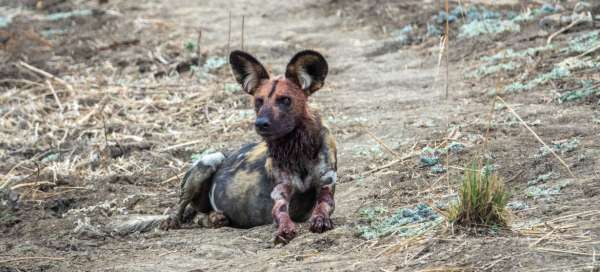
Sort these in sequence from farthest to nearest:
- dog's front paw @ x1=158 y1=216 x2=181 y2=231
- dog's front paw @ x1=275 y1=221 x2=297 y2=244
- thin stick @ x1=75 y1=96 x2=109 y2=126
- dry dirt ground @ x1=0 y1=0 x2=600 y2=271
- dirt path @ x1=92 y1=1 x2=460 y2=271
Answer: thin stick @ x1=75 y1=96 x2=109 y2=126, dog's front paw @ x1=158 y1=216 x2=181 y2=231, dog's front paw @ x1=275 y1=221 x2=297 y2=244, dirt path @ x1=92 y1=1 x2=460 y2=271, dry dirt ground @ x1=0 y1=0 x2=600 y2=271

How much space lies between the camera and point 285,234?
198 inches

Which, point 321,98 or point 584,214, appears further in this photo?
point 321,98

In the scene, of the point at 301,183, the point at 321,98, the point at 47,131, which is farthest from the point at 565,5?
the point at 301,183

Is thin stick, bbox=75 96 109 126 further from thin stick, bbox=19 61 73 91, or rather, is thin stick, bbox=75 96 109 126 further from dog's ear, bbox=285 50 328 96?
dog's ear, bbox=285 50 328 96

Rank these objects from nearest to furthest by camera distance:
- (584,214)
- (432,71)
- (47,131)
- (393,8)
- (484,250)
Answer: (484,250) < (584,214) < (47,131) < (432,71) < (393,8)

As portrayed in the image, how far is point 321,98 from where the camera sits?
9.62 meters

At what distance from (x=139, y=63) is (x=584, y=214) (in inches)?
313

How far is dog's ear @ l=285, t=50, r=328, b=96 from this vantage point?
5.45m

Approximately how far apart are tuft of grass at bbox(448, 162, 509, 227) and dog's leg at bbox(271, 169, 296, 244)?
977 mm

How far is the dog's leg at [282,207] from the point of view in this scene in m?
5.03

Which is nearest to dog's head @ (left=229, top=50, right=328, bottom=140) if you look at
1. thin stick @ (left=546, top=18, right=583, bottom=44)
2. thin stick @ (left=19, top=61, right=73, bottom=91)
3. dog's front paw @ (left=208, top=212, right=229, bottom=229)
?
dog's front paw @ (left=208, top=212, right=229, bottom=229)

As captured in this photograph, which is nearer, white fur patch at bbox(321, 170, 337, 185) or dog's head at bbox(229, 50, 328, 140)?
dog's head at bbox(229, 50, 328, 140)

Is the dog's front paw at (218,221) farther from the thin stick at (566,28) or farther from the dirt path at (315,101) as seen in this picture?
the thin stick at (566,28)

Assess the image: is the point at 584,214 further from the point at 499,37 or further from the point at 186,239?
the point at 499,37
